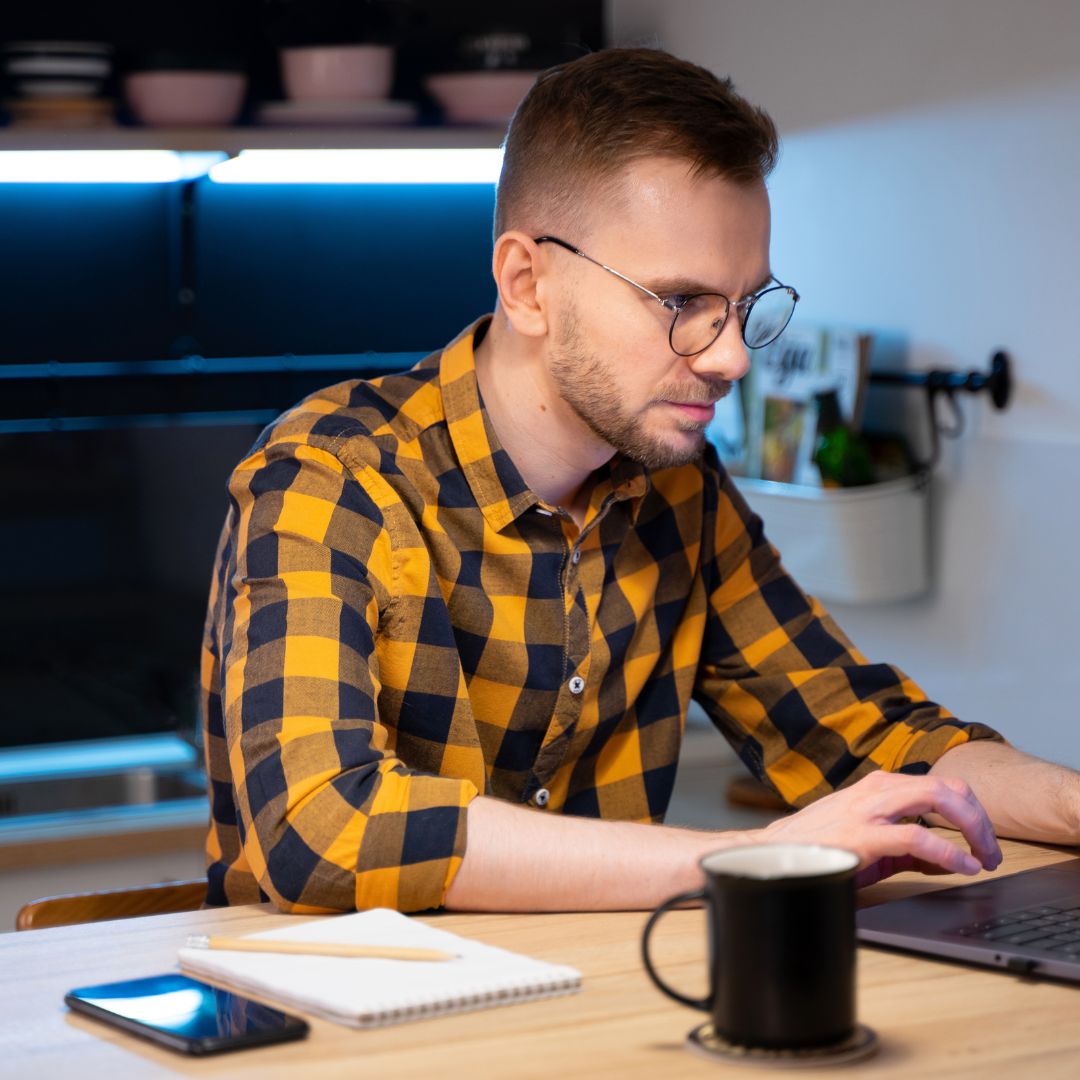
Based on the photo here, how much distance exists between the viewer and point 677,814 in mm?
2619

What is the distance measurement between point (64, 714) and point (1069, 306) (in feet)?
5.55

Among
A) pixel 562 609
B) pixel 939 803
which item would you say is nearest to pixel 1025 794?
pixel 939 803

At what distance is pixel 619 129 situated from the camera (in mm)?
1430

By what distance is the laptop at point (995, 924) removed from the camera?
0.98 m

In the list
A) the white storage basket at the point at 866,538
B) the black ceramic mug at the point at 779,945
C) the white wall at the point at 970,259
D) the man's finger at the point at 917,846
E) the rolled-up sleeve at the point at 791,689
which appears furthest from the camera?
the white storage basket at the point at 866,538

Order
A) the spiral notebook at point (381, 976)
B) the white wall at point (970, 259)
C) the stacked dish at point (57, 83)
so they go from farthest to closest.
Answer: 1. the stacked dish at point (57, 83)
2. the white wall at point (970, 259)
3. the spiral notebook at point (381, 976)

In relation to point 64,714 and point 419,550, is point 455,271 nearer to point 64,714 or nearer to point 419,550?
point 64,714

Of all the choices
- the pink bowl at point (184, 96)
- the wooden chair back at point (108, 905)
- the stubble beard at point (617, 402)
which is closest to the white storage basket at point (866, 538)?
the stubble beard at point (617, 402)

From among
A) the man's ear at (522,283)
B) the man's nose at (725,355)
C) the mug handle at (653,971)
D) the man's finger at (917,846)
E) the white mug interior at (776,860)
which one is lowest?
the man's finger at (917,846)

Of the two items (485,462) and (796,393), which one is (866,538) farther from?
(485,462)

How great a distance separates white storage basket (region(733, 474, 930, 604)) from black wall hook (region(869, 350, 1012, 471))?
0.23 ft

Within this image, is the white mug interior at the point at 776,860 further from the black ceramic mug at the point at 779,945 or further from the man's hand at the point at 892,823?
the man's hand at the point at 892,823

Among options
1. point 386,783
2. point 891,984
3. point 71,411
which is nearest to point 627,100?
point 386,783

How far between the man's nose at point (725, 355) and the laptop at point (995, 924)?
18.3 inches
